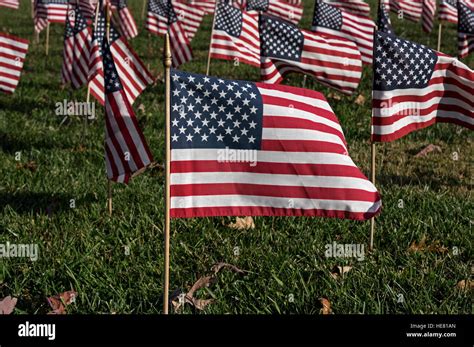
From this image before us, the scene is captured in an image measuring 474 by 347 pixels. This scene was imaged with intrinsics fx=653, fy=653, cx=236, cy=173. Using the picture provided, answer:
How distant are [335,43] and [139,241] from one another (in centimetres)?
282

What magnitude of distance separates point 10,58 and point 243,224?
401 centimetres

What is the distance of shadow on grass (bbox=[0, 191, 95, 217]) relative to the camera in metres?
5.98

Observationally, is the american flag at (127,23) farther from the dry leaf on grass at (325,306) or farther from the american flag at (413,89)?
the dry leaf on grass at (325,306)

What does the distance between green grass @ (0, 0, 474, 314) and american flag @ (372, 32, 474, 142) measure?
93 centimetres

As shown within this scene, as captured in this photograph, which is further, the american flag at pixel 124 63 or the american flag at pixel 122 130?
the american flag at pixel 124 63

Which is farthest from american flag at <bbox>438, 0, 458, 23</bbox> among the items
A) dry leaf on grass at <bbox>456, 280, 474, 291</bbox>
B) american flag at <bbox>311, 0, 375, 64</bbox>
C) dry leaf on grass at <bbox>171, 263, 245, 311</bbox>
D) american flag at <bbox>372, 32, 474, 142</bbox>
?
dry leaf on grass at <bbox>171, 263, 245, 311</bbox>

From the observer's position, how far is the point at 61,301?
4.39m

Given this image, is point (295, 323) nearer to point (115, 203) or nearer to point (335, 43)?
point (115, 203)

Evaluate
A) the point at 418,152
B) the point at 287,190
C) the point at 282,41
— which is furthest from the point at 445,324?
the point at 418,152

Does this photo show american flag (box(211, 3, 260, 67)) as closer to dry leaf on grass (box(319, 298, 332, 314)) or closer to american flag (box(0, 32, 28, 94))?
american flag (box(0, 32, 28, 94))

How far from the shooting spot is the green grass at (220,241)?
4.48 meters

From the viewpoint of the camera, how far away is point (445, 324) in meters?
3.91

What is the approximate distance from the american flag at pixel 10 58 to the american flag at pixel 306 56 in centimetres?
322

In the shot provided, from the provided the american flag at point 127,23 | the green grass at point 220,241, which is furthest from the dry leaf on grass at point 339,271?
the american flag at point 127,23
